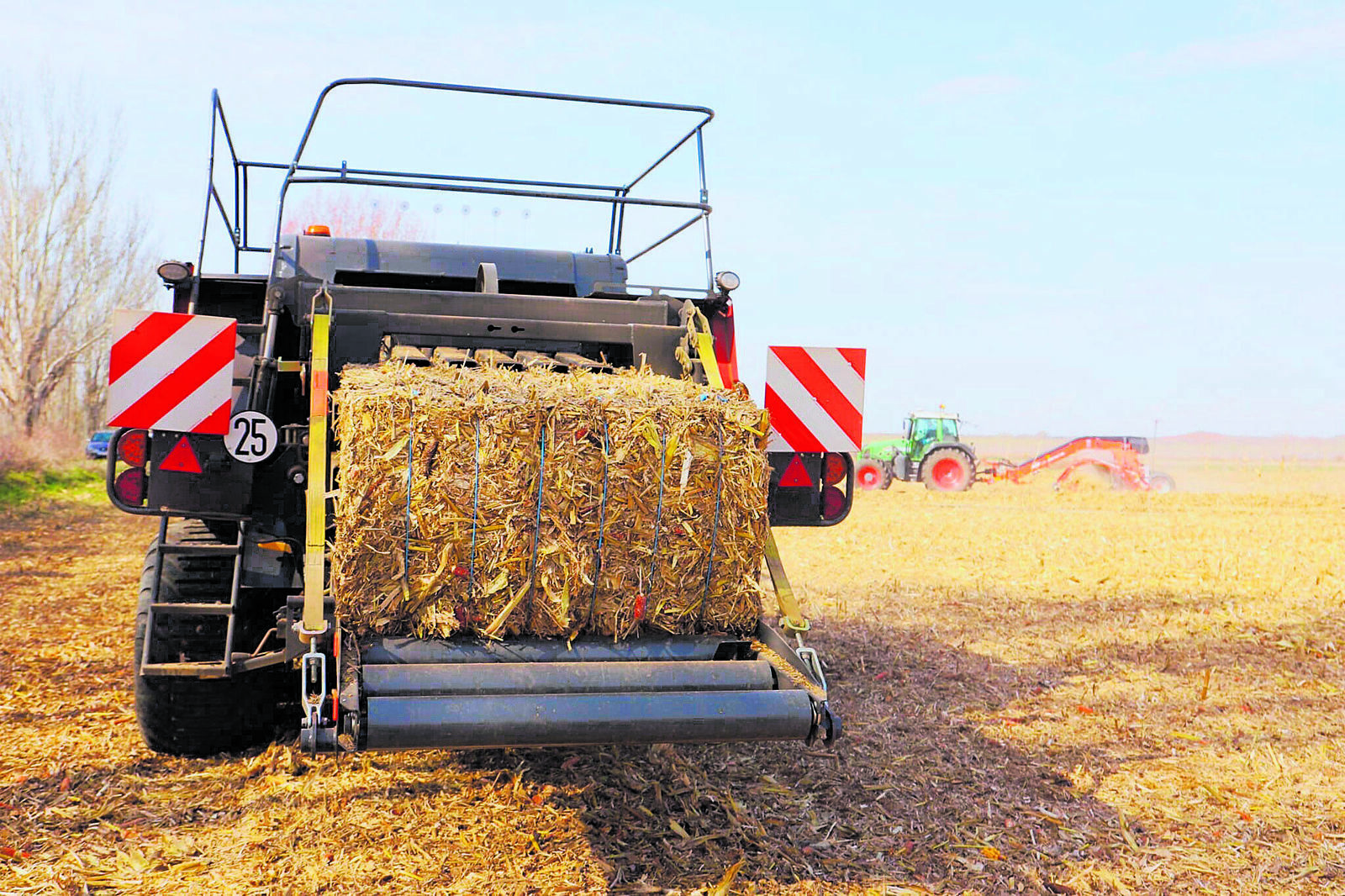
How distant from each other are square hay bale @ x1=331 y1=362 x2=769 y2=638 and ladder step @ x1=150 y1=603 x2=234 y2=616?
70 cm

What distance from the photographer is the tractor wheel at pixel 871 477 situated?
23.9 m

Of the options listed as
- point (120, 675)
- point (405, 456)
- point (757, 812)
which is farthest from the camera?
point (120, 675)

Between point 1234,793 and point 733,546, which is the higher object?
point 733,546

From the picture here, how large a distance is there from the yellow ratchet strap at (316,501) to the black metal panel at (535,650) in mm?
193

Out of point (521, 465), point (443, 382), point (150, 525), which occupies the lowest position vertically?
point (150, 525)

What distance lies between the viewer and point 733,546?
3607 millimetres

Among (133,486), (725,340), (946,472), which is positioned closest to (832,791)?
(725,340)

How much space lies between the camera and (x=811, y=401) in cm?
454

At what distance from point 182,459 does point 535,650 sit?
61.8 inches

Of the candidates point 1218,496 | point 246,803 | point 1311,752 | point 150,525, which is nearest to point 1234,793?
point 1311,752

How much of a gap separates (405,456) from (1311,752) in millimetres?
4196

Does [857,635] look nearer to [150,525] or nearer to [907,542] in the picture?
[907,542]

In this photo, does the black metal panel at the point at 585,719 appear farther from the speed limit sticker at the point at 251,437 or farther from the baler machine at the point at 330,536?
the speed limit sticker at the point at 251,437

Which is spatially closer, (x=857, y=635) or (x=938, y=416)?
(x=857, y=635)
